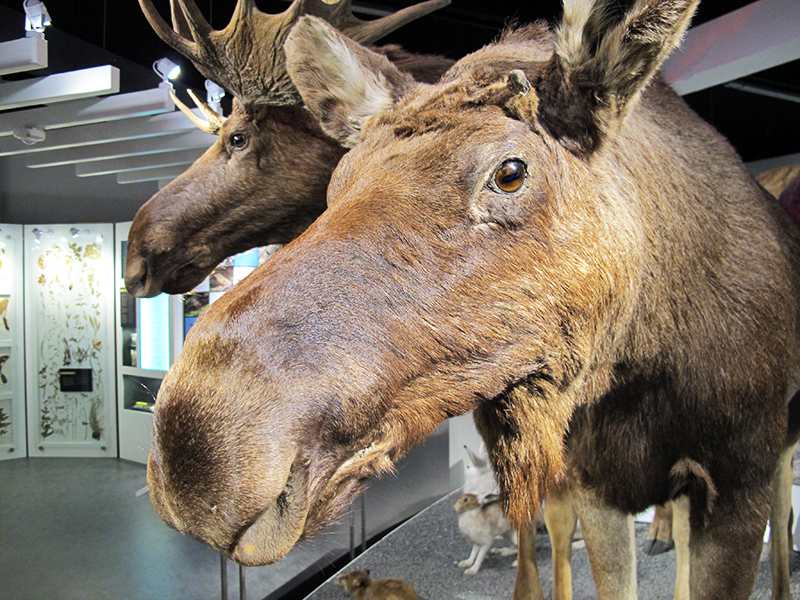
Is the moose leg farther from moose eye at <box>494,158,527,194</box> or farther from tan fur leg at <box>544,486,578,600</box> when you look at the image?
moose eye at <box>494,158,527,194</box>

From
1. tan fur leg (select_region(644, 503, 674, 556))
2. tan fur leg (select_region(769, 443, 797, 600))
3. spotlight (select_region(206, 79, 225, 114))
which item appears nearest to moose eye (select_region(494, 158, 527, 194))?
spotlight (select_region(206, 79, 225, 114))

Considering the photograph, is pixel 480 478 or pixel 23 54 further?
pixel 480 478

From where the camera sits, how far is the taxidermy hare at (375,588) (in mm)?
2781

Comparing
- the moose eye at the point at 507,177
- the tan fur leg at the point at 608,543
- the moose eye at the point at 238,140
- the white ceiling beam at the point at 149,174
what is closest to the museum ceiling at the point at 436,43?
the white ceiling beam at the point at 149,174

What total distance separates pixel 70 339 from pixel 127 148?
37.7 inches

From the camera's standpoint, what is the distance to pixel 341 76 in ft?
4.27

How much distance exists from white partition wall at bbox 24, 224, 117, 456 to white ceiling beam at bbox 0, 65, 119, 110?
61 cm

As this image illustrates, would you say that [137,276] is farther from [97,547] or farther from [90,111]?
[97,547]

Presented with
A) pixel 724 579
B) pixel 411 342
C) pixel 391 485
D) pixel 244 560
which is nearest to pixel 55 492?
pixel 391 485

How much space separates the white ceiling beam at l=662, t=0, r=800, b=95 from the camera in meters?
2.27

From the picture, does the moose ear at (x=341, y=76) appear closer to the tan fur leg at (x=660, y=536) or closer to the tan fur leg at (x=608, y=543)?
the tan fur leg at (x=608, y=543)

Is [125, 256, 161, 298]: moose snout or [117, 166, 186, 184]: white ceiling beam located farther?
[117, 166, 186, 184]: white ceiling beam

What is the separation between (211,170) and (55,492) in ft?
5.89

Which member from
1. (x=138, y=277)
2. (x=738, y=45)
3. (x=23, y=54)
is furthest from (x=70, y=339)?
(x=738, y=45)
